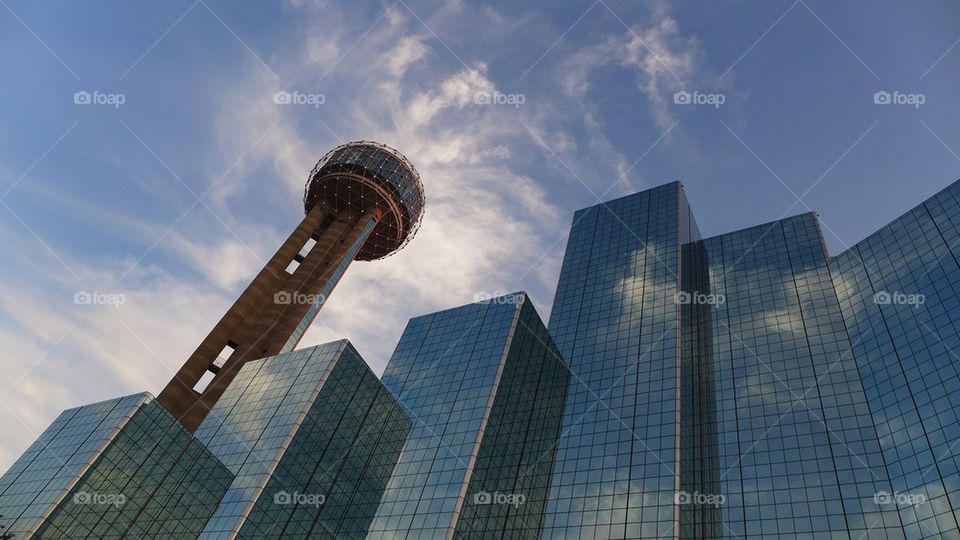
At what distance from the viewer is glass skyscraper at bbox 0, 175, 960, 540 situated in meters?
71.2

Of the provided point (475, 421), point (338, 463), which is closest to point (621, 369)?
point (475, 421)

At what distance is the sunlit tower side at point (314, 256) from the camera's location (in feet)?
344

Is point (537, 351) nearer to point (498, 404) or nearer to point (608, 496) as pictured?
point (498, 404)

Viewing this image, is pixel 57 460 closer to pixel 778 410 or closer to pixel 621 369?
pixel 621 369

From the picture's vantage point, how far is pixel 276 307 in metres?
118

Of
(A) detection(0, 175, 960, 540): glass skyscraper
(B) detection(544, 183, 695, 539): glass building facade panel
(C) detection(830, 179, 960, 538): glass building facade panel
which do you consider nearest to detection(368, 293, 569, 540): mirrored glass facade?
(A) detection(0, 175, 960, 540): glass skyscraper

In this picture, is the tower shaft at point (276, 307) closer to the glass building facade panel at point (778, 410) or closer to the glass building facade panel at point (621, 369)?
the glass building facade panel at point (621, 369)

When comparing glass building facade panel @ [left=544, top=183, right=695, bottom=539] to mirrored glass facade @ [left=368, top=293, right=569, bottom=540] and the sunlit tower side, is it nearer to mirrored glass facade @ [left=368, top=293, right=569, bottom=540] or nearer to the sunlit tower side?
mirrored glass facade @ [left=368, top=293, right=569, bottom=540]

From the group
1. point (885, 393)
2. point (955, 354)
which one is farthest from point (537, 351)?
point (955, 354)

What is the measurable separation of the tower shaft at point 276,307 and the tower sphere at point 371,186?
8.13 ft

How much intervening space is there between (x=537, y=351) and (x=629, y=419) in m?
20.9

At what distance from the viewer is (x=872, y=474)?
2805 inches

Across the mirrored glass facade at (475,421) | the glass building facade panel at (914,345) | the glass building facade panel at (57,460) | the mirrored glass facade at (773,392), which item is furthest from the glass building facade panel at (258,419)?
the glass building facade panel at (914,345)

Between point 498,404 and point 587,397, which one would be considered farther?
point 587,397
